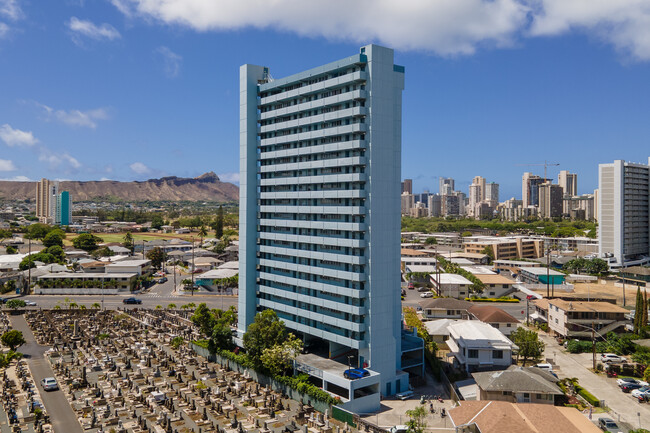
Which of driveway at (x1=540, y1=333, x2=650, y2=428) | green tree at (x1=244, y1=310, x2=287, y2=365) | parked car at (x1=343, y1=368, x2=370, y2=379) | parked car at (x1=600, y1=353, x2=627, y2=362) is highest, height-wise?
green tree at (x1=244, y1=310, x2=287, y2=365)

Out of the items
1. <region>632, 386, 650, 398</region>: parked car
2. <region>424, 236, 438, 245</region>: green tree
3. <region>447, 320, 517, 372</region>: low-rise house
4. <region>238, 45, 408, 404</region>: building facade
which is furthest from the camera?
<region>424, 236, 438, 245</region>: green tree

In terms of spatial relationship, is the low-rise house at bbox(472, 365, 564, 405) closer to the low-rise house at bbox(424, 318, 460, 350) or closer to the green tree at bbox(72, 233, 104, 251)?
the low-rise house at bbox(424, 318, 460, 350)

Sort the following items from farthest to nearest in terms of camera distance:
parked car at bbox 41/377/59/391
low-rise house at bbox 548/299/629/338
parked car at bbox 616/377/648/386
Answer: low-rise house at bbox 548/299/629/338
parked car at bbox 616/377/648/386
parked car at bbox 41/377/59/391

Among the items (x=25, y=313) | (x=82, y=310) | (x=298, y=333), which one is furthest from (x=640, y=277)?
(x=25, y=313)

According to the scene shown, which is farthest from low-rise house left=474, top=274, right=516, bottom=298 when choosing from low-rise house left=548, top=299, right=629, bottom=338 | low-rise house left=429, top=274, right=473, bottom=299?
low-rise house left=548, top=299, right=629, bottom=338

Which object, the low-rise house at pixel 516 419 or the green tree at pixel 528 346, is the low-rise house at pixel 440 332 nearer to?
the green tree at pixel 528 346

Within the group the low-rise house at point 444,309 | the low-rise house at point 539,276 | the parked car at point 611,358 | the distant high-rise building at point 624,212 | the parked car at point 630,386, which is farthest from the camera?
the distant high-rise building at point 624,212

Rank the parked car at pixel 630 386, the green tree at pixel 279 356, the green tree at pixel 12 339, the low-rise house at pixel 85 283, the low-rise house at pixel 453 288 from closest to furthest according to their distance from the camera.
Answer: the green tree at pixel 279 356 → the parked car at pixel 630 386 → the green tree at pixel 12 339 → the low-rise house at pixel 453 288 → the low-rise house at pixel 85 283

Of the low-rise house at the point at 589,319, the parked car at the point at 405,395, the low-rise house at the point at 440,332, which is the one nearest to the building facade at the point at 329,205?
the parked car at the point at 405,395
